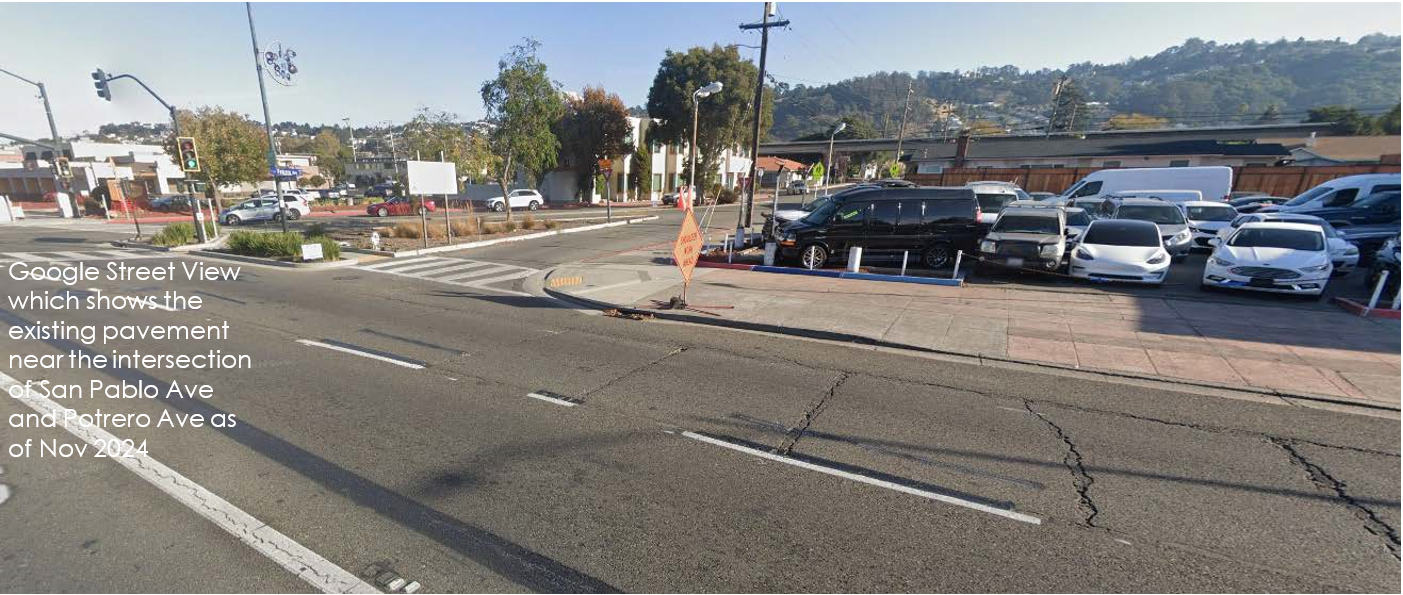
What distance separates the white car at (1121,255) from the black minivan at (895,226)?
2247mm

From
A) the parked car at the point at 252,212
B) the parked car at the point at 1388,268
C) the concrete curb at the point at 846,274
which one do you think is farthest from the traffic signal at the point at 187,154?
the parked car at the point at 1388,268

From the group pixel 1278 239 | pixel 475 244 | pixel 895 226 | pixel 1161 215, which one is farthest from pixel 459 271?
pixel 1161 215

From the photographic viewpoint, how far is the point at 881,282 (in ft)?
40.4

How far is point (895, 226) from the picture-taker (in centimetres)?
1326

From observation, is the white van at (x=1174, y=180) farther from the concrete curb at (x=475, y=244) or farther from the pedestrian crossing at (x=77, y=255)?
the pedestrian crossing at (x=77, y=255)

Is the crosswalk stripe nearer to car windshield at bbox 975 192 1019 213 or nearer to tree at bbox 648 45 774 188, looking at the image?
car windshield at bbox 975 192 1019 213

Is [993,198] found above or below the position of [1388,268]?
above

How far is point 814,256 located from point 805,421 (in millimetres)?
9149

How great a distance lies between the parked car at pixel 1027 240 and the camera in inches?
452

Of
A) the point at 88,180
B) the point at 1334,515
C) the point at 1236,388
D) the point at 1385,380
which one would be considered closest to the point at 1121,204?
the point at 1385,380

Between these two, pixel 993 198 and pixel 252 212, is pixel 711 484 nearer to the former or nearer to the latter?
pixel 993 198

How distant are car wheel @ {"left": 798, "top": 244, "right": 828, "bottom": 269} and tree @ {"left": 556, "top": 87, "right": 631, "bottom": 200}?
28.2 meters

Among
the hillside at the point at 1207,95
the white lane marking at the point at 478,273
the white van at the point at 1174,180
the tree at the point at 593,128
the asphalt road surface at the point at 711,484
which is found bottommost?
the white lane marking at the point at 478,273

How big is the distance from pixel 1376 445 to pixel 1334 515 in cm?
200
